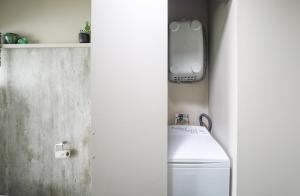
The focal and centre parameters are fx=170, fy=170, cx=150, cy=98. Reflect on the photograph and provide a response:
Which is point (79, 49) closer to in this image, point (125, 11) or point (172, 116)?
point (125, 11)

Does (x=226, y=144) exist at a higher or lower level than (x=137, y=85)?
lower

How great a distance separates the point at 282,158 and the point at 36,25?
8.60 feet

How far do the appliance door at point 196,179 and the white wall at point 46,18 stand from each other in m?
1.73

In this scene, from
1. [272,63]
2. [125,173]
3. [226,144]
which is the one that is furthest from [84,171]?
[272,63]

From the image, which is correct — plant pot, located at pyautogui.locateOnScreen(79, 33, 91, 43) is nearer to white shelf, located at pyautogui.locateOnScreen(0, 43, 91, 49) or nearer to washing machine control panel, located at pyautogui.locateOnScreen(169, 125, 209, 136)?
white shelf, located at pyautogui.locateOnScreen(0, 43, 91, 49)

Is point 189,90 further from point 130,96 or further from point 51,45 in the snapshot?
point 51,45

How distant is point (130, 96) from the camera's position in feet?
3.62

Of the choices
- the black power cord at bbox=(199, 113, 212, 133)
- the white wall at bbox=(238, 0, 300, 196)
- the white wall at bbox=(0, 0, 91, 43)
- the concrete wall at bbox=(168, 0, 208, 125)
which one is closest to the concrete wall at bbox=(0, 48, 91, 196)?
the white wall at bbox=(0, 0, 91, 43)

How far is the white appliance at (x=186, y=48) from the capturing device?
66.7 inches

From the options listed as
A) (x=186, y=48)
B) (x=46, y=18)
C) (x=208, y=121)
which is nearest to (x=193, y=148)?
(x=208, y=121)

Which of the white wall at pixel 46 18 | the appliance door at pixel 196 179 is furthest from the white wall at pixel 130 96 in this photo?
the white wall at pixel 46 18

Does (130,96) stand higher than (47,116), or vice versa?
(130,96)

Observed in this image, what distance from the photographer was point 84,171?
1.92 metres

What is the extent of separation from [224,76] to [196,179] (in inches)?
31.8
